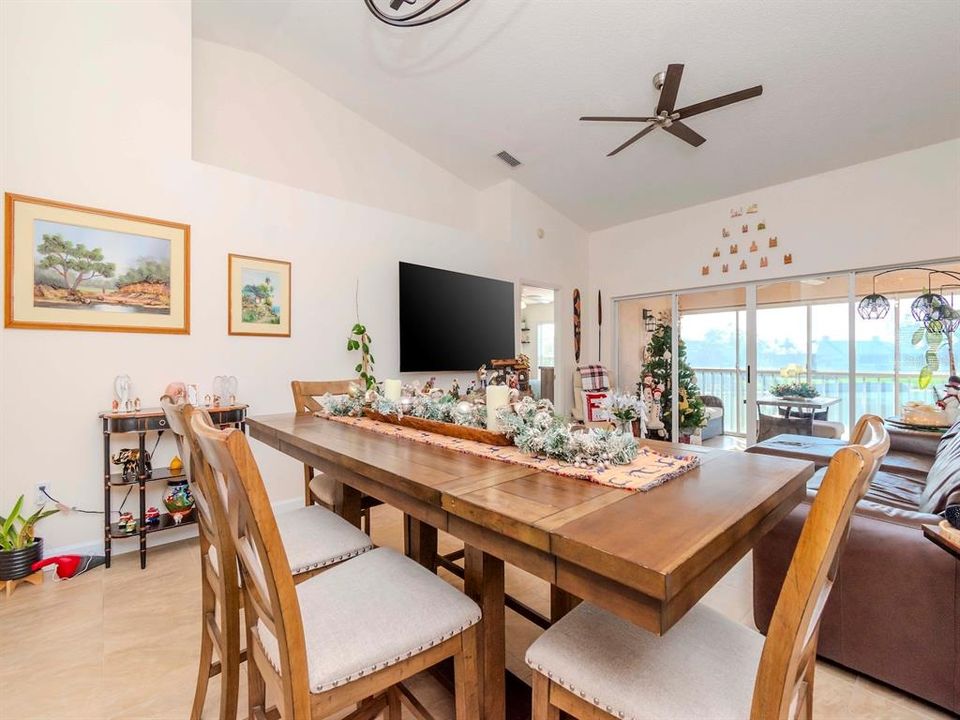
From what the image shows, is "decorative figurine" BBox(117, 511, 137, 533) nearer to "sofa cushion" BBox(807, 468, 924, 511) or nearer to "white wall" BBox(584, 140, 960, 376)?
"sofa cushion" BBox(807, 468, 924, 511)

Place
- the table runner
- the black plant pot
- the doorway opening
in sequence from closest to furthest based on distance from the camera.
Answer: the table runner
the black plant pot
the doorway opening

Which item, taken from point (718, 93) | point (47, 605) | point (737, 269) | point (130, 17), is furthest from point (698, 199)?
point (47, 605)

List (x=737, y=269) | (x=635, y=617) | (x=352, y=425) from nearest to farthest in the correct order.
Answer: (x=635, y=617), (x=352, y=425), (x=737, y=269)

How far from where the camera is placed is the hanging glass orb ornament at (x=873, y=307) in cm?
410

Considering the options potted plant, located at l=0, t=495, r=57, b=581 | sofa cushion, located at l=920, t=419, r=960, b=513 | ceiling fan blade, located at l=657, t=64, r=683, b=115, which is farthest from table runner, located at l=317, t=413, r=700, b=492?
ceiling fan blade, located at l=657, t=64, r=683, b=115

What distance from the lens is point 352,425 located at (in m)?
1.82

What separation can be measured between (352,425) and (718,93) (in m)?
3.78

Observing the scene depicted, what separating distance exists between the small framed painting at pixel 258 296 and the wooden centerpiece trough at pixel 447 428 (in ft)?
5.99

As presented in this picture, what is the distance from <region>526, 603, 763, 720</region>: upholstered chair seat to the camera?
77 centimetres

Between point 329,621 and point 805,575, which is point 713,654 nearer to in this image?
point 805,575

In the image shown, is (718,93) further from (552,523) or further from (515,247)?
(552,523)

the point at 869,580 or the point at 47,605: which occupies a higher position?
the point at 869,580

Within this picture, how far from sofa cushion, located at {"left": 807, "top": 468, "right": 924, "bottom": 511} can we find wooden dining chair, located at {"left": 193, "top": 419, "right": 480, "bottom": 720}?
1863mm

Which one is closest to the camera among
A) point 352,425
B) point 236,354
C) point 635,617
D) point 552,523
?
point 635,617
